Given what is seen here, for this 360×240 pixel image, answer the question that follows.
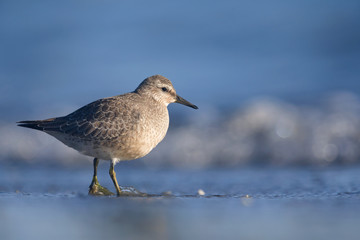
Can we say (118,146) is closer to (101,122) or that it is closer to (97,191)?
(101,122)

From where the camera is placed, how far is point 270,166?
9.16 metres

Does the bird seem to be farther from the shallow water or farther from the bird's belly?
the shallow water

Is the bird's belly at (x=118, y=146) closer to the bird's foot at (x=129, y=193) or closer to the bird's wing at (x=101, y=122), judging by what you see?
the bird's wing at (x=101, y=122)

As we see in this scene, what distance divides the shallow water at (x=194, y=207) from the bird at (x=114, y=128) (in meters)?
0.54

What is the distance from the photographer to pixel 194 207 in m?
5.43

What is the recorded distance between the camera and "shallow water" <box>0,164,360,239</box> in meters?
4.35

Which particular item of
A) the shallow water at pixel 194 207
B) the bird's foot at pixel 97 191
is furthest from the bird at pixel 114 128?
the shallow water at pixel 194 207

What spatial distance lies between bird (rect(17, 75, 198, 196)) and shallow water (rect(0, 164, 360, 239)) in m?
0.54

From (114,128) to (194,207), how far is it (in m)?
1.38

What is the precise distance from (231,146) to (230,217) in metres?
5.25

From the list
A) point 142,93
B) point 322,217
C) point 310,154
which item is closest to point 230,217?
point 322,217

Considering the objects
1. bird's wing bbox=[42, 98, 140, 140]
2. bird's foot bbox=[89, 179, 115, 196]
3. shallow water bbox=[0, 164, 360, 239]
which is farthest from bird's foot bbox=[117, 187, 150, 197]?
bird's wing bbox=[42, 98, 140, 140]

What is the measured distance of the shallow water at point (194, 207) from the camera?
14.3 ft

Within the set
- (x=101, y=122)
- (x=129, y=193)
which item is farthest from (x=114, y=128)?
(x=129, y=193)
